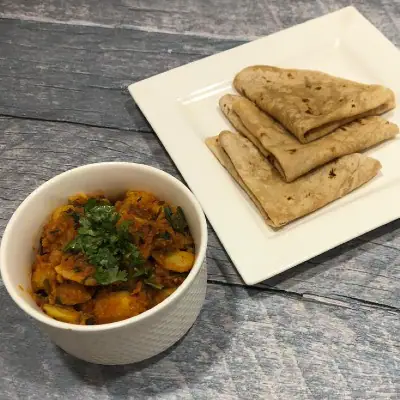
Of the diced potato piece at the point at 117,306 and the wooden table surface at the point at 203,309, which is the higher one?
the diced potato piece at the point at 117,306

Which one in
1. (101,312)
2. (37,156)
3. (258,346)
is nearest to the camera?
(101,312)

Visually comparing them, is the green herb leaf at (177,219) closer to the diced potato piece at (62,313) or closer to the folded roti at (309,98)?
the diced potato piece at (62,313)

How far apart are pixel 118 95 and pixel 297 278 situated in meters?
0.66

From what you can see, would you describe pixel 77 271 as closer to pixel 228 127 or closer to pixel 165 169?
pixel 165 169

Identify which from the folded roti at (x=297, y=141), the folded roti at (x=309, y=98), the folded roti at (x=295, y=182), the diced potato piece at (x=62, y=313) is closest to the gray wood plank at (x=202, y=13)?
the folded roti at (x=309, y=98)

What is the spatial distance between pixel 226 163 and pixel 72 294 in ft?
1.54

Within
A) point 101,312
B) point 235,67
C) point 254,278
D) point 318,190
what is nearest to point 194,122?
point 235,67

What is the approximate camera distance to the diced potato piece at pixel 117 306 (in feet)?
2.59

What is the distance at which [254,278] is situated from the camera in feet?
3.14

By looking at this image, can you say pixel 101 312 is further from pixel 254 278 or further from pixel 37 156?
pixel 37 156

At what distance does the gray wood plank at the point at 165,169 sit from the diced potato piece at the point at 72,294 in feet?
→ 0.98

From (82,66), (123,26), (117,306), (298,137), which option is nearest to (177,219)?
(117,306)

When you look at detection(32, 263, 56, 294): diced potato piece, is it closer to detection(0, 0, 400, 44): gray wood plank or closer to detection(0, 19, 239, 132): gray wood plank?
detection(0, 19, 239, 132): gray wood plank

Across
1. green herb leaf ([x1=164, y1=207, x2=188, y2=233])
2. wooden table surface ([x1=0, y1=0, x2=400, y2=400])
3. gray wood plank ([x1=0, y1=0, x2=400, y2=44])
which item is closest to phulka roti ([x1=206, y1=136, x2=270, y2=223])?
wooden table surface ([x1=0, y1=0, x2=400, y2=400])
